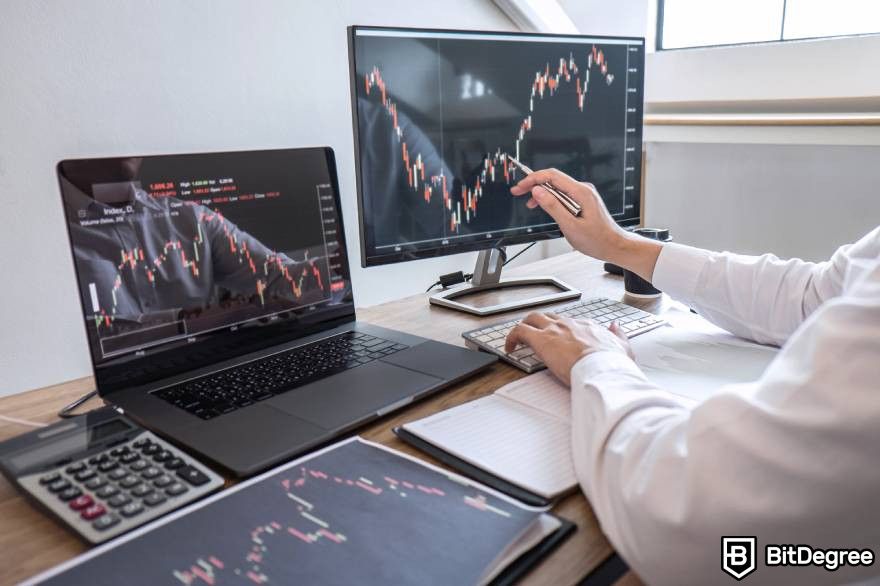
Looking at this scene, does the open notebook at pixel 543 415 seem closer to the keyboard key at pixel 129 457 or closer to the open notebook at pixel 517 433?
the open notebook at pixel 517 433

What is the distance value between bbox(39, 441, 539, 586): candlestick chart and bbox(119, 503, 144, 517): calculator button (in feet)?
0.11

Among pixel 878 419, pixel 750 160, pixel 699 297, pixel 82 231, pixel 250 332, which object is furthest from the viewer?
pixel 750 160

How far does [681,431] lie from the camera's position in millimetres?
563

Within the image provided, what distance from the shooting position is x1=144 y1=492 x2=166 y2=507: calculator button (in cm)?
59

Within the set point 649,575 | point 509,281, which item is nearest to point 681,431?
point 649,575

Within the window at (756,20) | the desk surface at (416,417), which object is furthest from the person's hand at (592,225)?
the window at (756,20)

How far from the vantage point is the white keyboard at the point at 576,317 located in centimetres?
94

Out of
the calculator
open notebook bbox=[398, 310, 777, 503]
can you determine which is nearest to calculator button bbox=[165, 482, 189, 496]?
the calculator

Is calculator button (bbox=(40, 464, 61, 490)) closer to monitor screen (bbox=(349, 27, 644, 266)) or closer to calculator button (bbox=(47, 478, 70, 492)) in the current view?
calculator button (bbox=(47, 478, 70, 492))

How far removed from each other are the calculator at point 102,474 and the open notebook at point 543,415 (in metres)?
0.23

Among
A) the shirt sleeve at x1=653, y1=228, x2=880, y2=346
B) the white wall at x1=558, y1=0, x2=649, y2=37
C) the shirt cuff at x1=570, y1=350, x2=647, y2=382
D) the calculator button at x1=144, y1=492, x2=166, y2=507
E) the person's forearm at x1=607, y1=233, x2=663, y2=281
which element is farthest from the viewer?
the white wall at x1=558, y1=0, x2=649, y2=37

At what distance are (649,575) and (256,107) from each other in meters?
1.21

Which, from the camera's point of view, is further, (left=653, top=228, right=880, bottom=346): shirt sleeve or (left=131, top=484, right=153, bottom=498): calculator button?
(left=653, top=228, right=880, bottom=346): shirt sleeve

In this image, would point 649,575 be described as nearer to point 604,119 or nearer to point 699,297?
point 699,297
